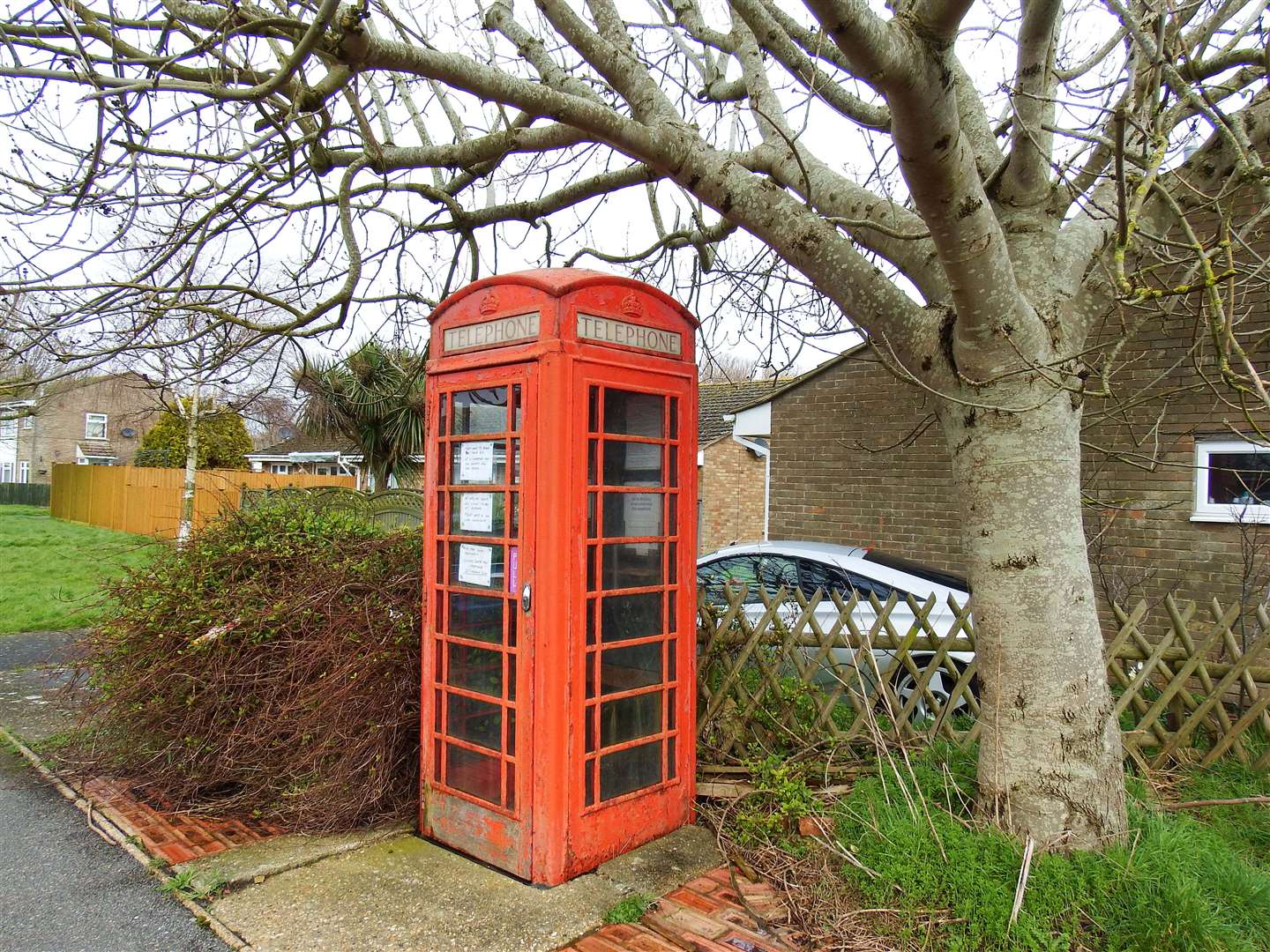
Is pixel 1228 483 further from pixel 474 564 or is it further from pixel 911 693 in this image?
pixel 474 564

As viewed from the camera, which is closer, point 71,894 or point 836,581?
point 71,894

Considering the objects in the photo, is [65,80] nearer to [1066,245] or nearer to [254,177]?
[254,177]

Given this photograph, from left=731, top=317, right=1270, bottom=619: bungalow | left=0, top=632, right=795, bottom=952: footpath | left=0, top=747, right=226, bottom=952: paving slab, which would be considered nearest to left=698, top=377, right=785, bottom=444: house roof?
left=731, top=317, right=1270, bottom=619: bungalow

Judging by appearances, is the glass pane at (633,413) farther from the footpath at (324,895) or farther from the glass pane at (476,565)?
the footpath at (324,895)

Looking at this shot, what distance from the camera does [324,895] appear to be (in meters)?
3.61

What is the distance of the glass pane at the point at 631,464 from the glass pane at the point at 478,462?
19.8 inches

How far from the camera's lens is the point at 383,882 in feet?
12.3

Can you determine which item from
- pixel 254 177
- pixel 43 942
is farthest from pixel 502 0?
pixel 43 942

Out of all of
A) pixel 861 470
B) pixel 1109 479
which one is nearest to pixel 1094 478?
pixel 1109 479

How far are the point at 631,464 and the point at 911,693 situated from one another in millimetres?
2343

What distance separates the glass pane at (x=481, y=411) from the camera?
3.98 meters

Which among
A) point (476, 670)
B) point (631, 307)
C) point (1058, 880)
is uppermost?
point (631, 307)

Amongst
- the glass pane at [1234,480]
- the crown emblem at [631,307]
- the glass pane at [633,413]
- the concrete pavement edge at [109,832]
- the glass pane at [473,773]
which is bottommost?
the concrete pavement edge at [109,832]

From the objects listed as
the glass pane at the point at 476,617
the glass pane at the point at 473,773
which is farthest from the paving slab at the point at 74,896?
the glass pane at the point at 476,617
